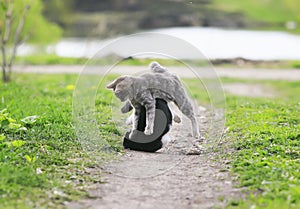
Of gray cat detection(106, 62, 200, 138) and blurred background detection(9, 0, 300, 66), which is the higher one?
blurred background detection(9, 0, 300, 66)

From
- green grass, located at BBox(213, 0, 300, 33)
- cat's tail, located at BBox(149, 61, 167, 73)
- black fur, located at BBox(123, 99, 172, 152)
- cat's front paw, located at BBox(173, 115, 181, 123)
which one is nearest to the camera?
black fur, located at BBox(123, 99, 172, 152)

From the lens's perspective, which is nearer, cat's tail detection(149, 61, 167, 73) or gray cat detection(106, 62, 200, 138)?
gray cat detection(106, 62, 200, 138)

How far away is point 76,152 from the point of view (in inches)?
234

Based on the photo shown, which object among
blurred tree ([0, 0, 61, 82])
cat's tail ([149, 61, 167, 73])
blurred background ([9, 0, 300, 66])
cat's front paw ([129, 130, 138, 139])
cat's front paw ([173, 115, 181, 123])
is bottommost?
cat's front paw ([129, 130, 138, 139])

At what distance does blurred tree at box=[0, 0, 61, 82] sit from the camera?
10.5 metres

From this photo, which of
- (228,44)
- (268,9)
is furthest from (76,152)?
(268,9)

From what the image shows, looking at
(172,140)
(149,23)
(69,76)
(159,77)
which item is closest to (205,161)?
(172,140)

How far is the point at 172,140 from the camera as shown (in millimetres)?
6262

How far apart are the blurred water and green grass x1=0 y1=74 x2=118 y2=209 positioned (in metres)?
8.01

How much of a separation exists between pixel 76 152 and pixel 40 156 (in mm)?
452

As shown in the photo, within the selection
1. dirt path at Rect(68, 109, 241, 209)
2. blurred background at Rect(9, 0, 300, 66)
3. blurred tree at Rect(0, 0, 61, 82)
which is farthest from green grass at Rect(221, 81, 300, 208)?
blurred background at Rect(9, 0, 300, 66)

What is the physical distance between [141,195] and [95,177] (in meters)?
0.57

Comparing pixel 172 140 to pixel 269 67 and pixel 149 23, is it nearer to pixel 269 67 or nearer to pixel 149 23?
pixel 269 67

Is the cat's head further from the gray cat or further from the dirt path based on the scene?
the dirt path
